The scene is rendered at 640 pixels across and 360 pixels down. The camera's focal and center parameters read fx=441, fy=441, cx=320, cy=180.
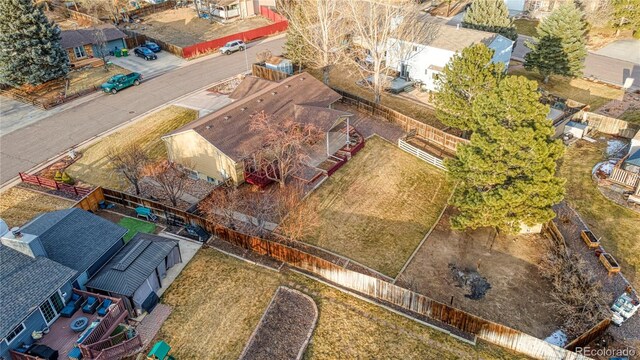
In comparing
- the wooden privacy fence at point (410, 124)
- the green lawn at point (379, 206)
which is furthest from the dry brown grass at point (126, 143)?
the wooden privacy fence at point (410, 124)

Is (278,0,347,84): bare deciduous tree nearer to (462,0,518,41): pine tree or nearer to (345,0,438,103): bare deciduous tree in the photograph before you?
(345,0,438,103): bare deciduous tree

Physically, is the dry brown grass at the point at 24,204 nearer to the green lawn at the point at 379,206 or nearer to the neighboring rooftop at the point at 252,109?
the neighboring rooftop at the point at 252,109

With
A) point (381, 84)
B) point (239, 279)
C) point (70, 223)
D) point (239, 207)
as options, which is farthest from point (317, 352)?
point (381, 84)

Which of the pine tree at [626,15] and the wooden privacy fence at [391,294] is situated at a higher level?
the pine tree at [626,15]

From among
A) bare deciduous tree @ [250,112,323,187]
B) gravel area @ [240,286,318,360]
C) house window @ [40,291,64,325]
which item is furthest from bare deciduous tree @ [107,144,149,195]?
gravel area @ [240,286,318,360]

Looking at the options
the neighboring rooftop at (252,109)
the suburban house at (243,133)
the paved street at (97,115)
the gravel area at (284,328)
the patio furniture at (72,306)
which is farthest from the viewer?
the paved street at (97,115)
